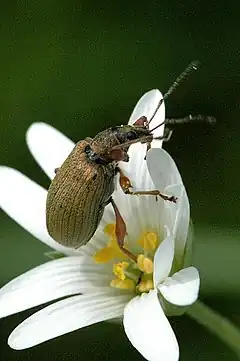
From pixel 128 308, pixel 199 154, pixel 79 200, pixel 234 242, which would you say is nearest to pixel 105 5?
pixel 199 154

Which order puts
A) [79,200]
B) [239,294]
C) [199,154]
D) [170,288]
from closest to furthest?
[170,288] → [79,200] → [239,294] → [199,154]

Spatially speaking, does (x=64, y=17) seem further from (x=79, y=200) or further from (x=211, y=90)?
(x=79, y=200)

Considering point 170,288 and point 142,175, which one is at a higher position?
point 142,175

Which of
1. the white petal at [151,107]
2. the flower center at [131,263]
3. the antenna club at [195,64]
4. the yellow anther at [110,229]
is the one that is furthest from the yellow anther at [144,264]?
the antenna club at [195,64]

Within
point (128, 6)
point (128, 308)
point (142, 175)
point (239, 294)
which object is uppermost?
point (128, 6)

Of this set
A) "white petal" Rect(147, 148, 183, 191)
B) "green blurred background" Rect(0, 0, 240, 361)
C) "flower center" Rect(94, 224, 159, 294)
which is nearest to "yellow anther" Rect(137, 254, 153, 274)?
"flower center" Rect(94, 224, 159, 294)

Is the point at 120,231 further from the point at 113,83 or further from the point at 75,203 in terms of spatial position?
the point at 113,83
